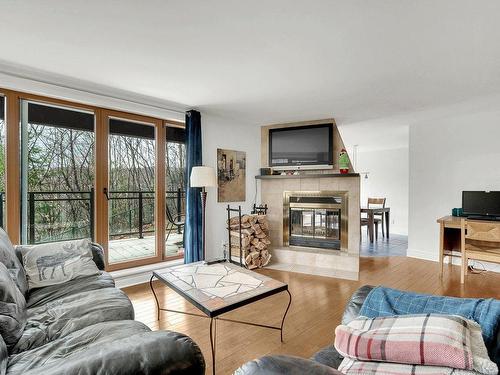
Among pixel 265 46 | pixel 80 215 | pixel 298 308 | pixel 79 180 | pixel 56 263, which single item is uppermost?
pixel 265 46

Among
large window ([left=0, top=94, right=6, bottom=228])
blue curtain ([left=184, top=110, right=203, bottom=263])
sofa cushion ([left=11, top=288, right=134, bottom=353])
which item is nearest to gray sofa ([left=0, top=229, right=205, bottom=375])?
sofa cushion ([left=11, top=288, right=134, bottom=353])

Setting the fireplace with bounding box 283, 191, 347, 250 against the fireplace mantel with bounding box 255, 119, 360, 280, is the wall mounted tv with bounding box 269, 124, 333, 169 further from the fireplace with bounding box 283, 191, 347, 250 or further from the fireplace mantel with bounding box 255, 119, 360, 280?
the fireplace with bounding box 283, 191, 347, 250

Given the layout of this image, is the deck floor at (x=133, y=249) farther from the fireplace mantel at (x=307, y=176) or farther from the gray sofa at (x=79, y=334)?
the fireplace mantel at (x=307, y=176)

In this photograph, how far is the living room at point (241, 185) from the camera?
3.64 ft

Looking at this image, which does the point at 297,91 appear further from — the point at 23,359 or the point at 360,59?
the point at 23,359

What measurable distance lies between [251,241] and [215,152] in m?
1.39

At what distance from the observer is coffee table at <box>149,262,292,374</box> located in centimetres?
177

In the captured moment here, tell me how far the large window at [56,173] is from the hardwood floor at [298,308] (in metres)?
1.01

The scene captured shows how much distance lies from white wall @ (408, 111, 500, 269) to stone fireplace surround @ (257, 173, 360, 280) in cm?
127

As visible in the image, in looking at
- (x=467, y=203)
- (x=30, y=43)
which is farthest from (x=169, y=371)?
(x=467, y=203)

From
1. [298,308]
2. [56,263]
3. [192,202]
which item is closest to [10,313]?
[56,263]

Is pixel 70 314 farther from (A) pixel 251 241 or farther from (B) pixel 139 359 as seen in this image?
(A) pixel 251 241

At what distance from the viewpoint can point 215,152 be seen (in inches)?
165

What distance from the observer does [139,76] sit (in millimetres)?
2676
